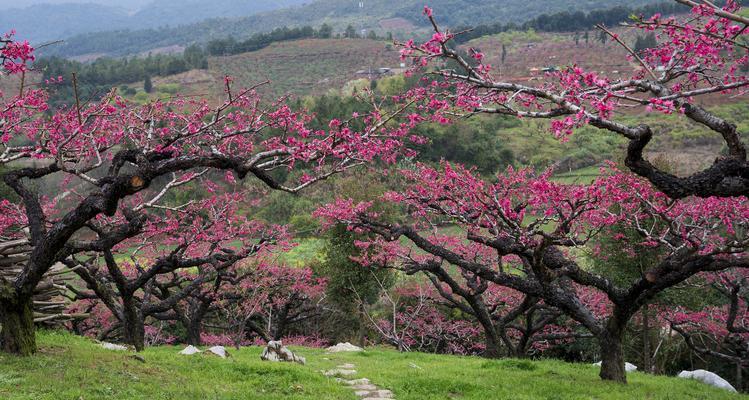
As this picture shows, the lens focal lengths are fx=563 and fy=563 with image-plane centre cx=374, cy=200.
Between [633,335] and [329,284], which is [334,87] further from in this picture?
[633,335]

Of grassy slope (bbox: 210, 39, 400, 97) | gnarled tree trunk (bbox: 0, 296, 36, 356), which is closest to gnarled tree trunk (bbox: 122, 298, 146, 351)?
gnarled tree trunk (bbox: 0, 296, 36, 356)

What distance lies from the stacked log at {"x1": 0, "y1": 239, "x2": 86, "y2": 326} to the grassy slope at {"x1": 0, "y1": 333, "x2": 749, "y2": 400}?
0.67m

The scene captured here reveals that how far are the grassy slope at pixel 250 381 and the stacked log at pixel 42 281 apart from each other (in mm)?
669

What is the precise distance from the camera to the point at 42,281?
12219 millimetres

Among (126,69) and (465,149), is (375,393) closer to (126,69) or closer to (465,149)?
(465,149)

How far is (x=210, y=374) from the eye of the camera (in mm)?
10562

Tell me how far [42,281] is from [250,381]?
557cm

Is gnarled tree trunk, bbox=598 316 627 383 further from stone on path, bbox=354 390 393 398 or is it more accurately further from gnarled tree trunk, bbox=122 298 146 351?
gnarled tree trunk, bbox=122 298 146 351

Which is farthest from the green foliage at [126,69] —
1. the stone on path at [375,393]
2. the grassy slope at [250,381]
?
the stone on path at [375,393]

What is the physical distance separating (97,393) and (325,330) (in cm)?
2585

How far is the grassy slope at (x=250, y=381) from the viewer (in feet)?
27.8

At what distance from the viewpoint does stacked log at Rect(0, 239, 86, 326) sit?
11.6 metres

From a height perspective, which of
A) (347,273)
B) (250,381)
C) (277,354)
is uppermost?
(250,381)

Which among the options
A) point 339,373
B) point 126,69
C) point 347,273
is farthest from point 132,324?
point 126,69
